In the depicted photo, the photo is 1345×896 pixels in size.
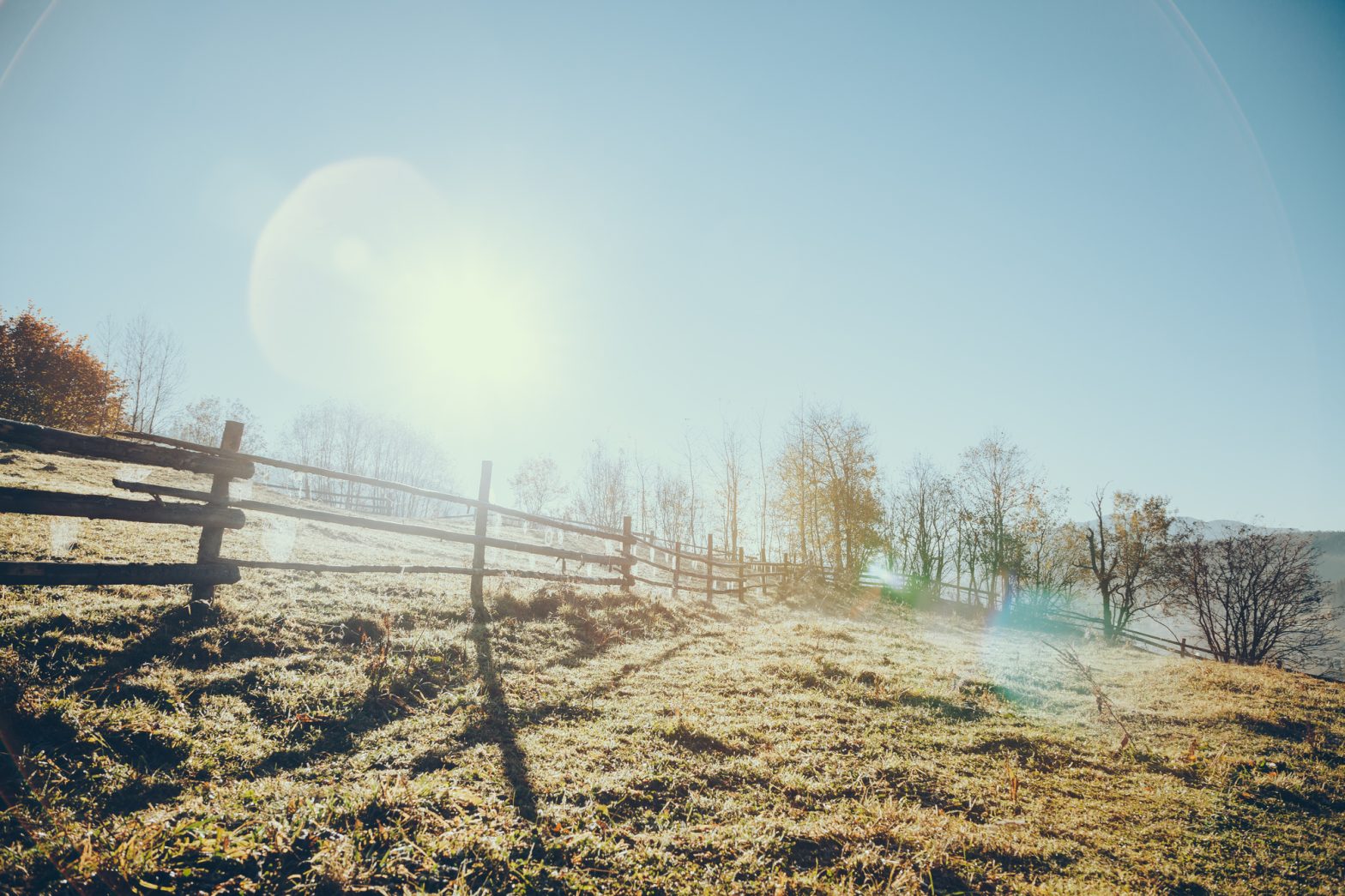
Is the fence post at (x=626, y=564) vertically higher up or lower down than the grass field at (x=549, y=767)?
higher up

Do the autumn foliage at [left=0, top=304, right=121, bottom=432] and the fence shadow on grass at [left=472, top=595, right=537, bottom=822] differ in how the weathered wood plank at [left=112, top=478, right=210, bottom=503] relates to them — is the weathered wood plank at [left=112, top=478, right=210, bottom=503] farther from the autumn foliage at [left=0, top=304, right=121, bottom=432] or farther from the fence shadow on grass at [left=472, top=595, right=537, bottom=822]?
the autumn foliage at [left=0, top=304, right=121, bottom=432]

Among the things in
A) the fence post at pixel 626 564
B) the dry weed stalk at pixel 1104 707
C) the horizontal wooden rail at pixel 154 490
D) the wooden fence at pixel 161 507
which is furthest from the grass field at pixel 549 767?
the fence post at pixel 626 564

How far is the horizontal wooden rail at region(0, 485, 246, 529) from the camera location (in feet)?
13.6

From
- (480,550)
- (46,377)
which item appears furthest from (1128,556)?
(46,377)

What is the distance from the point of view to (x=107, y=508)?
470 cm

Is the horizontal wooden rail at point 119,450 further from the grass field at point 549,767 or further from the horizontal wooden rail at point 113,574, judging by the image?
the grass field at point 549,767

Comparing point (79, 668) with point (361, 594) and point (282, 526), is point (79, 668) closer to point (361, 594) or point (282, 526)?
point (361, 594)

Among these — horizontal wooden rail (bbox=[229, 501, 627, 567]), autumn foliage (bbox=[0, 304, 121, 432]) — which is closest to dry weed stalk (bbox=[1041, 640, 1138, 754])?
horizontal wooden rail (bbox=[229, 501, 627, 567])

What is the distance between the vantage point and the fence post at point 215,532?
547 centimetres

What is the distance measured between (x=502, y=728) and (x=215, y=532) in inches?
161

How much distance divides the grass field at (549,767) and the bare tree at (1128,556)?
86.0 feet

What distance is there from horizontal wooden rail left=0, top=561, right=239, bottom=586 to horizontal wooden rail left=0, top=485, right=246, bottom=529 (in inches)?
16.9

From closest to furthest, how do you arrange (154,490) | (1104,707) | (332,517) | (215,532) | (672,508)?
1. (154,490)
2. (215,532)
3. (332,517)
4. (1104,707)
5. (672,508)

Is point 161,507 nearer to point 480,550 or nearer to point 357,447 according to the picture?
point 480,550
